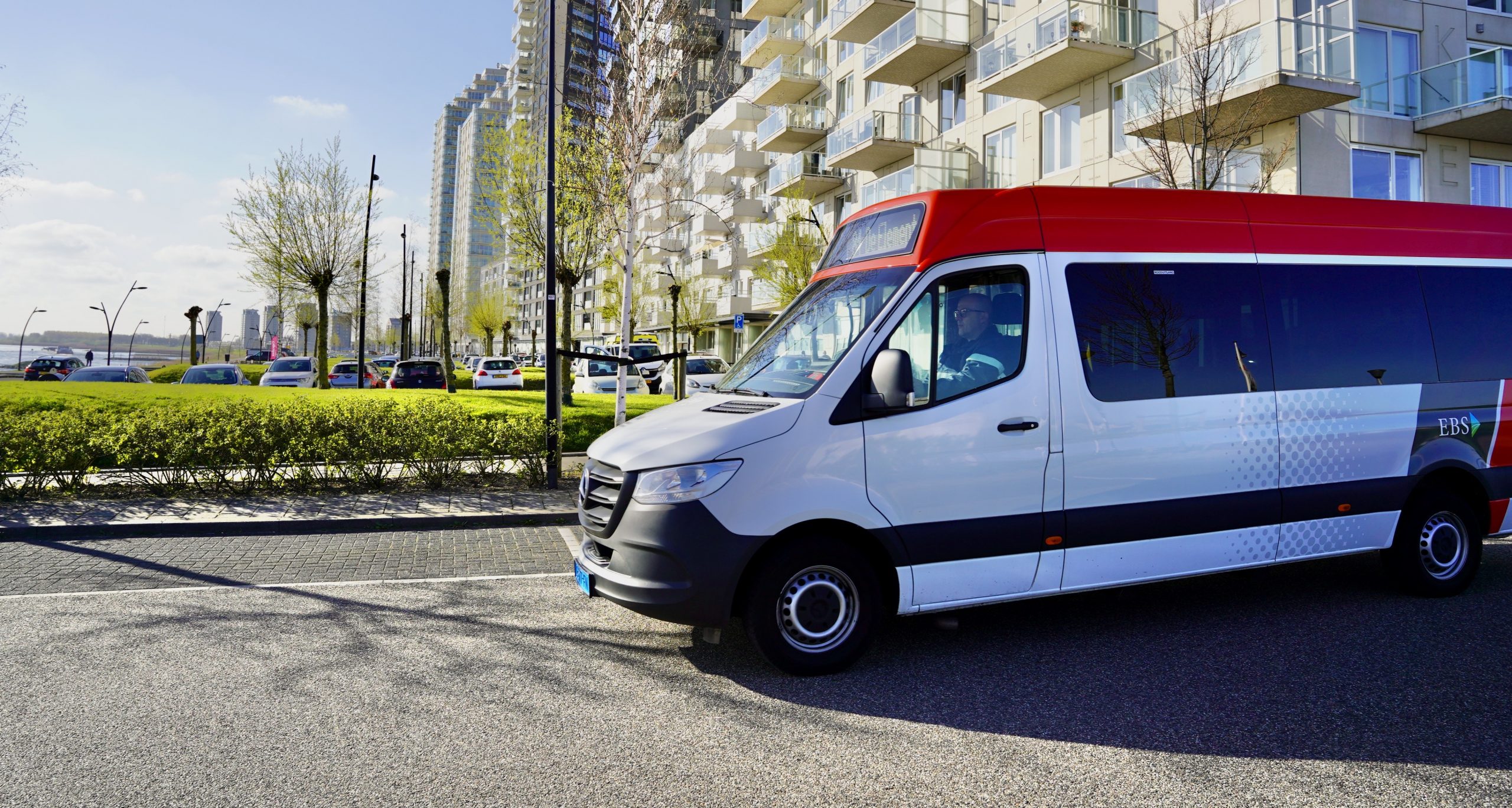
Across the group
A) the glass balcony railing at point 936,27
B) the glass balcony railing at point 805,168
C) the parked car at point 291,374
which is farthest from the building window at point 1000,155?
the parked car at point 291,374

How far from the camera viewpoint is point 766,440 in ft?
14.6

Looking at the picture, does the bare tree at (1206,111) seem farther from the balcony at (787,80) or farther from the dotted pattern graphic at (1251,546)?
the balcony at (787,80)

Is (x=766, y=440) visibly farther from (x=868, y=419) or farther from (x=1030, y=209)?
(x=1030, y=209)

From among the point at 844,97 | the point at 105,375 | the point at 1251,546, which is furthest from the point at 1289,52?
the point at 105,375

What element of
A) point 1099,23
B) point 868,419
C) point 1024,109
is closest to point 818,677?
point 868,419

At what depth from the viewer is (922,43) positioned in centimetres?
2791

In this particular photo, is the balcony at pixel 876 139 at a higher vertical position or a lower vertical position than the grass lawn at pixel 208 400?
higher

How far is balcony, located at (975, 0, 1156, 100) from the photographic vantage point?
828 inches

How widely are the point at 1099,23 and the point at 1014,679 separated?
2026cm

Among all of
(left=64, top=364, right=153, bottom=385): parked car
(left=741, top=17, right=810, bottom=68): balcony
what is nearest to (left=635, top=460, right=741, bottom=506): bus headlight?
(left=64, top=364, right=153, bottom=385): parked car

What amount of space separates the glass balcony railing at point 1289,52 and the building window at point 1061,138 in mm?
5580

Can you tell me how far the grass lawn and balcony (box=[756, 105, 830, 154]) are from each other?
80.7 feet

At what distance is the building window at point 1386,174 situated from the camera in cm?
1862

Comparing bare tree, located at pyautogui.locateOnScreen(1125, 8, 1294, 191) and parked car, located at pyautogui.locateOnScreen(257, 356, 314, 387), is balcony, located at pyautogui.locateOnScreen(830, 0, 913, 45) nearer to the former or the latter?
bare tree, located at pyautogui.locateOnScreen(1125, 8, 1294, 191)
